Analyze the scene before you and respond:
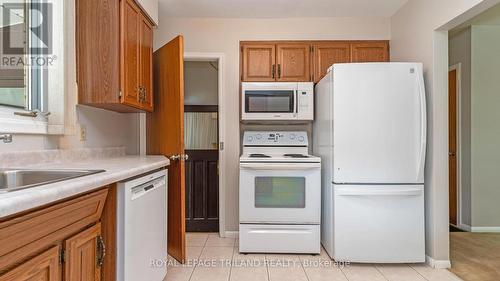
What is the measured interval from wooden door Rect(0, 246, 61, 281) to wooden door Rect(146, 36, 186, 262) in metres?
1.28

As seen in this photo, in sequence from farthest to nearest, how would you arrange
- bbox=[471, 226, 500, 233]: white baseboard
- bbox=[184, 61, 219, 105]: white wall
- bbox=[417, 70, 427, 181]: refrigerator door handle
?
1. bbox=[184, 61, 219, 105]: white wall
2. bbox=[471, 226, 500, 233]: white baseboard
3. bbox=[417, 70, 427, 181]: refrigerator door handle

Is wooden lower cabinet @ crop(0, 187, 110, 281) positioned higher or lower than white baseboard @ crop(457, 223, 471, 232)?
higher

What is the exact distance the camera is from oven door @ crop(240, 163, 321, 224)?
105 inches

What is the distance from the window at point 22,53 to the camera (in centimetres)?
168

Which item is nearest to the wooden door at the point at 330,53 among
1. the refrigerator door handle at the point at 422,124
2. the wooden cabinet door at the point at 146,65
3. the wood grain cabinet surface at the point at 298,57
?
the wood grain cabinet surface at the point at 298,57

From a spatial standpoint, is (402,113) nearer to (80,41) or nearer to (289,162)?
(289,162)

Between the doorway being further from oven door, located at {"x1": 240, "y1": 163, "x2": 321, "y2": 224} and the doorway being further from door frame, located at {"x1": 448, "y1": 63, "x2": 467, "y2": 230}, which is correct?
oven door, located at {"x1": 240, "y1": 163, "x2": 321, "y2": 224}

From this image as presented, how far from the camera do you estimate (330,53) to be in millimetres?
3164

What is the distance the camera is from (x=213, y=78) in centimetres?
377

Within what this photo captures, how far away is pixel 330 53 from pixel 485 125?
196 cm

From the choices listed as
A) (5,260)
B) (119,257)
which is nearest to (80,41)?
(119,257)

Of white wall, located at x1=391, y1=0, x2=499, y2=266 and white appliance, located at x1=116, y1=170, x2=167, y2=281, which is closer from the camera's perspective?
white appliance, located at x1=116, y1=170, x2=167, y2=281

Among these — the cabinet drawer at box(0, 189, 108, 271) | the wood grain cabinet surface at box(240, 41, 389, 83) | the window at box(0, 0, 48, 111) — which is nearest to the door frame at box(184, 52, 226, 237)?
the wood grain cabinet surface at box(240, 41, 389, 83)

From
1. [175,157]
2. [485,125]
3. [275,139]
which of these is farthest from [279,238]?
[485,125]
